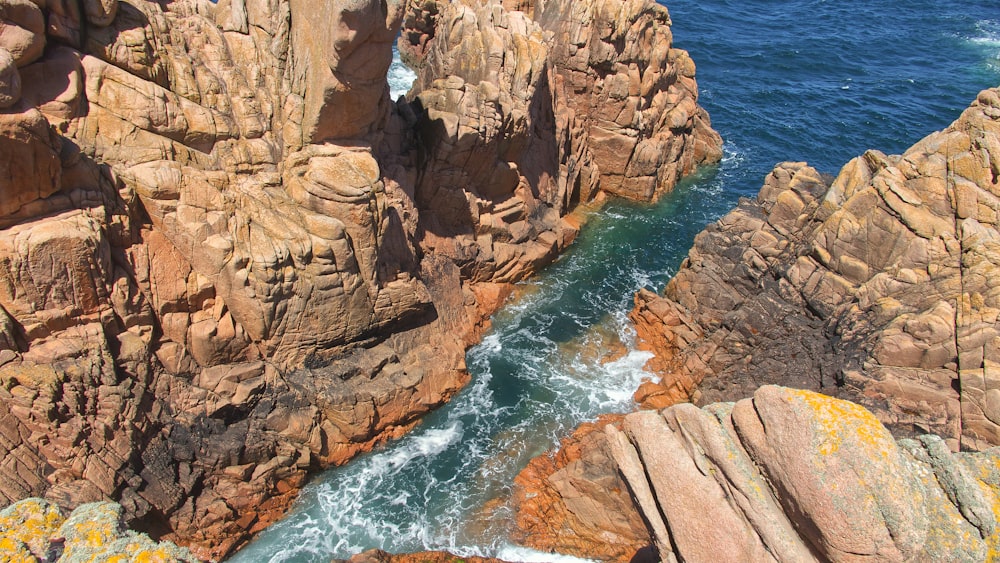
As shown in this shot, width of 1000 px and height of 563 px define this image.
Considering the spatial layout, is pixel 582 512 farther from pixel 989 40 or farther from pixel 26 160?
pixel 989 40

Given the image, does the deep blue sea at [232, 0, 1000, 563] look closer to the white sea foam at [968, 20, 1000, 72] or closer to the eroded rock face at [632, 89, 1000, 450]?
the white sea foam at [968, 20, 1000, 72]

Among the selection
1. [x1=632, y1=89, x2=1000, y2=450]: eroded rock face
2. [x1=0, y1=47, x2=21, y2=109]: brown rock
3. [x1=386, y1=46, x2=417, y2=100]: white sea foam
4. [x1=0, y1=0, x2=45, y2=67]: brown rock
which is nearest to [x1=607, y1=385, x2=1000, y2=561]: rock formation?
[x1=632, y1=89, x2=1000, y2=450]: eroded rock face

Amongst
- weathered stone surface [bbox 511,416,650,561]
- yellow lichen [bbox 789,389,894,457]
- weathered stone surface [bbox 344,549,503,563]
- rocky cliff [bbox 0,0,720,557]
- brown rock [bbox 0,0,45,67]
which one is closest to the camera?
yellow lichen [bbox 789,389,894,457]

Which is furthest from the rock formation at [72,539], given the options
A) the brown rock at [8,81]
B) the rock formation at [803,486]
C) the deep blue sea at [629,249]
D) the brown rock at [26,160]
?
the deep blue sea at [629,249]

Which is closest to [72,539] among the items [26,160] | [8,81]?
[26,160]

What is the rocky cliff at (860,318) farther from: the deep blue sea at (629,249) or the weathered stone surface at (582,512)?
the deep blue sea at (629,249)

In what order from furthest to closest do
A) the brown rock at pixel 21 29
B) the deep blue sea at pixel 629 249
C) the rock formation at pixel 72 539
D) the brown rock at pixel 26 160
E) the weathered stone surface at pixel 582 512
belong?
the deep blue sea at pixel 629 249 < the weathered stone surface at pixel 582 512 < the brown rock at pixel 21 29 < the brown rock at pixel 26 160 < the rock formation at pixel 72 539
